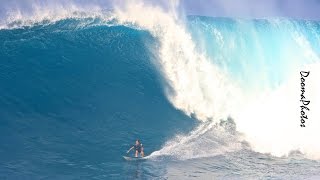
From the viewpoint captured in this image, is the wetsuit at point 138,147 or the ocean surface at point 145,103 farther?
the wetsuit at point 138,147

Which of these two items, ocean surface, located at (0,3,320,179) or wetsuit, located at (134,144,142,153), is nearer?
ocean surface, located at (0,3,320,179)

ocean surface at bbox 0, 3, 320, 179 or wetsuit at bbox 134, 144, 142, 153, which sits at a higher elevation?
ocean surface at bbox 0, 3, 320, 179

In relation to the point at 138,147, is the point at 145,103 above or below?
above

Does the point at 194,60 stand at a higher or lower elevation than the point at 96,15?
lower

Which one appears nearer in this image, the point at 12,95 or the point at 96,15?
the point at 12,95

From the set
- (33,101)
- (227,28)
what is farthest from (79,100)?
(227,28)

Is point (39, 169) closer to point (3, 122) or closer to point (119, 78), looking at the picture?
point (3, 122)

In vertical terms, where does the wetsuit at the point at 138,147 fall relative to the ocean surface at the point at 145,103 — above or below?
below

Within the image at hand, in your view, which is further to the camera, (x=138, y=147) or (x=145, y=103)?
(x=145, y=103)
